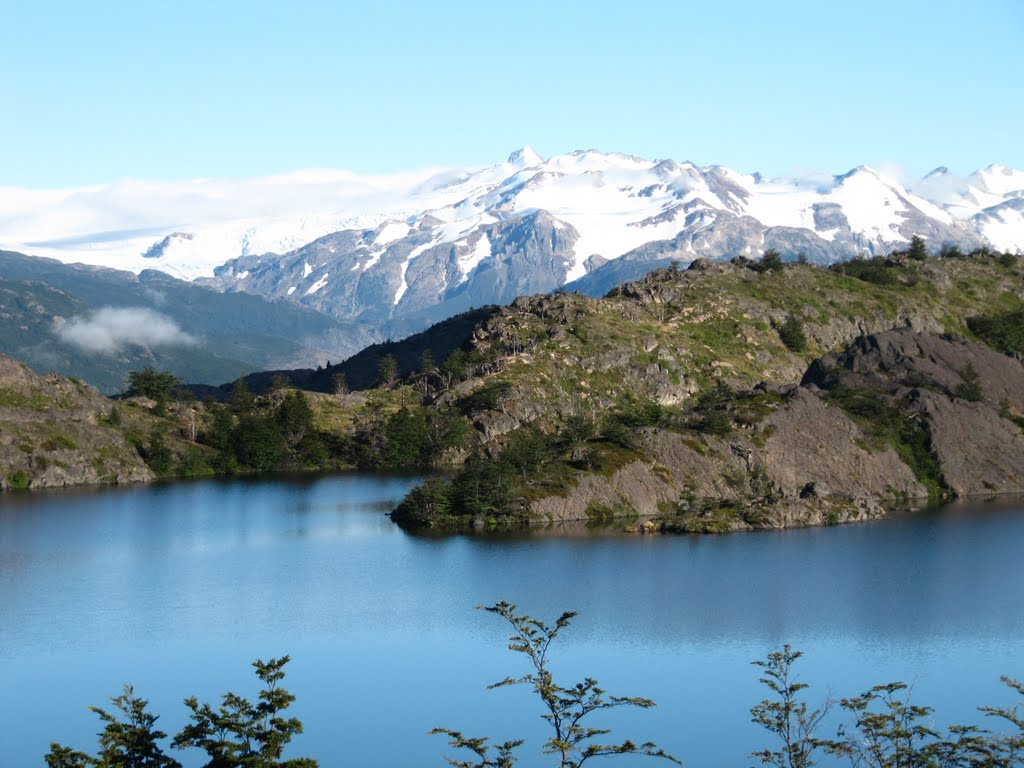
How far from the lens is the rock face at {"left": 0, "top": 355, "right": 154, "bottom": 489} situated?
7077 inches

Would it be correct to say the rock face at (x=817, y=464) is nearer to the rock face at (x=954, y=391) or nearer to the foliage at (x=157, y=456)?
the rock face at (x=954, y=391)

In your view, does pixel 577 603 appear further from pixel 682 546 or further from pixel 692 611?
pixel 682 546

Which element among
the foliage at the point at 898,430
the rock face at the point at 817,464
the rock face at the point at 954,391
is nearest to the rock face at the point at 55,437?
the rock face at the point at 817,464

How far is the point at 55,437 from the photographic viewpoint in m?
186

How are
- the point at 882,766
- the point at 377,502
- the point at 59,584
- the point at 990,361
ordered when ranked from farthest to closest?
the point at 990,361 → the point at 377,502 → the point at 59,584 → the point at 882,766

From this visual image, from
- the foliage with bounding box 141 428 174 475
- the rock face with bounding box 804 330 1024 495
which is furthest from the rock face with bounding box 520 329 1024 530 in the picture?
the foliage with bounding box 141 428 174 475

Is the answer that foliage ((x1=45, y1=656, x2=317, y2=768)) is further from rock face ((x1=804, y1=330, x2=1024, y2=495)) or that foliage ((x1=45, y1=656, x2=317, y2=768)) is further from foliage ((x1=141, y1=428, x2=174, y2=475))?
foliage ((x1=141, y1=428, x2=174, y2=475))

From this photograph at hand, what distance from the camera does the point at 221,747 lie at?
5328cm

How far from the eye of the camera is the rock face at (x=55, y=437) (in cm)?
17975

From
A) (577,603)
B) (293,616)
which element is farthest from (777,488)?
(293,616)

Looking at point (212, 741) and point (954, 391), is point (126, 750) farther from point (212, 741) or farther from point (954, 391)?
point (954, 391)

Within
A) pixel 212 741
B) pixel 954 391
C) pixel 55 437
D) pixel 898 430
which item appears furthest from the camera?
pixel 55 437

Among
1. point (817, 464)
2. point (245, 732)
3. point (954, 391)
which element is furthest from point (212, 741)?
point (954, 391)

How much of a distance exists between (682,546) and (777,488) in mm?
25543
